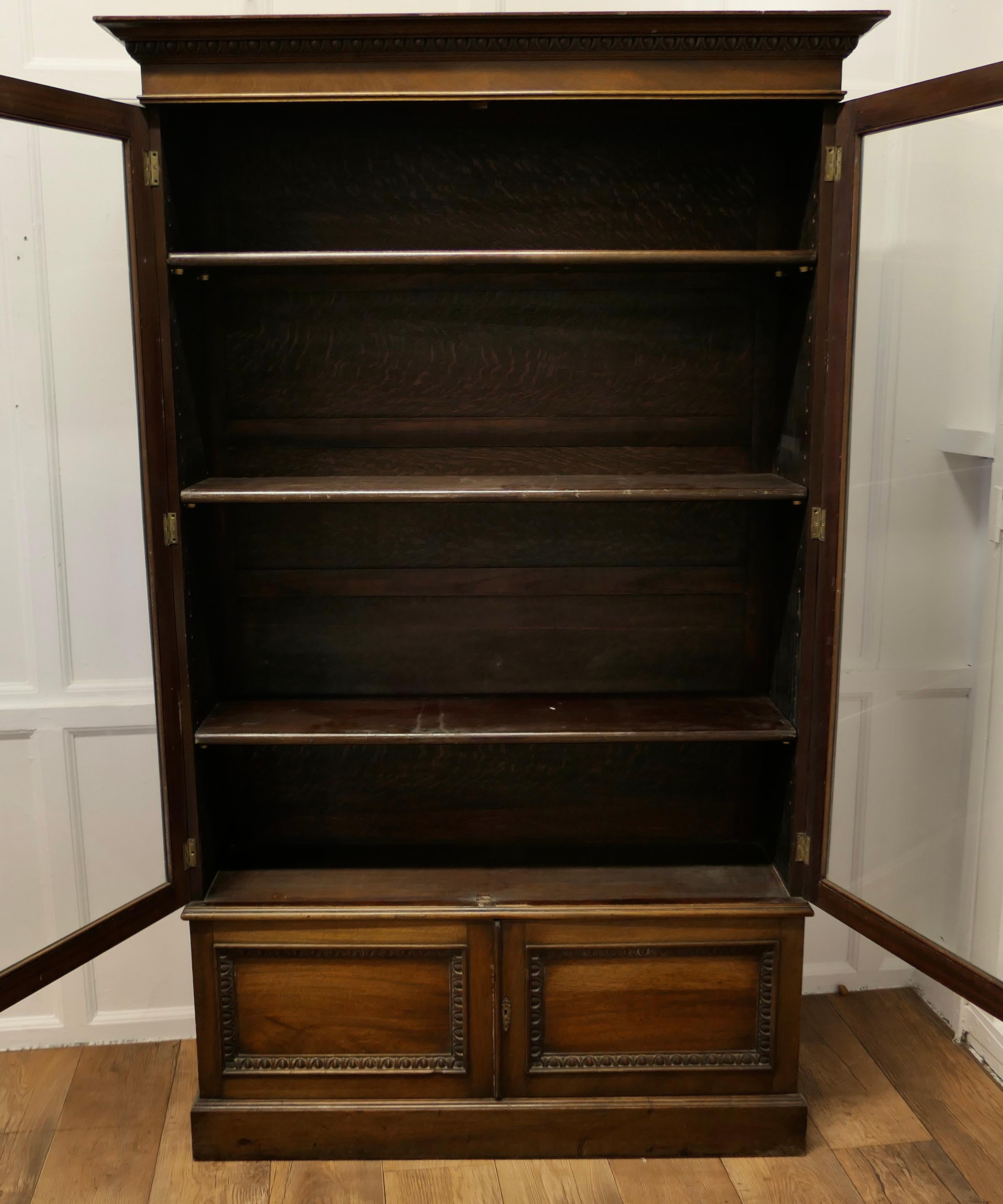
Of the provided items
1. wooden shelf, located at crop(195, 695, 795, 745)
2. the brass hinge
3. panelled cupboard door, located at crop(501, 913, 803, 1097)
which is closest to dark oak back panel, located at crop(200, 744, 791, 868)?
wooden shelf, located at crop(195, 695, 795, 745)

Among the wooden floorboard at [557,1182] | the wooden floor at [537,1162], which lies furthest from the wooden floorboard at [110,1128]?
the wooden floorboard at [557,1182]

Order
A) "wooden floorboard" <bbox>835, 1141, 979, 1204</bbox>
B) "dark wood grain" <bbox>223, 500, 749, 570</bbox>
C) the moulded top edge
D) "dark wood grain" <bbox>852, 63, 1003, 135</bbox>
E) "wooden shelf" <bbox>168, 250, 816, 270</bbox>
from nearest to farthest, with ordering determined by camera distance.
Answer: "dark wood grain" <bbox>852, 63, 1003, 135</bbox> < the moulded top edge < "wooden shelf" <bbox>168, 250, 816, 270</bbox> < "wooden floorboard" <bbox>835, 1141, 979, 1204</bbox> < "dark wood grain" <bbox>223, 500, 749, 570</bbox>

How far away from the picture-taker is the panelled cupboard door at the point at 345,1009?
2215 millimetres

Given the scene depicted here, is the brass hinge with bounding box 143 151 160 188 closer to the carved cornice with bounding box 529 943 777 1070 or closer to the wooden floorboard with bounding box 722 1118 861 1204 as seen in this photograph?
the carved cornice with bounding box 529 943 777 1070

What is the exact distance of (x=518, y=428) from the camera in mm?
2336

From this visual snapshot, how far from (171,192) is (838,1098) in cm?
238

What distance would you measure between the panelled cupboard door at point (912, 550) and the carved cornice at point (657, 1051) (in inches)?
8.7

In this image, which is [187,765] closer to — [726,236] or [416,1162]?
[416,1162]

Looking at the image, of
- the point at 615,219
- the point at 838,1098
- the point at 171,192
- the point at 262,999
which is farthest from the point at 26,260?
the point at 838,1098

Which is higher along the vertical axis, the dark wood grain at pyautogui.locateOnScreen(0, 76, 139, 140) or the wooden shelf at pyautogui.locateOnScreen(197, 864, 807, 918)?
the dark wood grain at pyautogui.locateOnScreen(0, 76, 139, 140)

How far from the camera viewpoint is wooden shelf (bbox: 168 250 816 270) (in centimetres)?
198

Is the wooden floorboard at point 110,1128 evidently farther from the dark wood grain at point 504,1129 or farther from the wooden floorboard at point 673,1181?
the wooden floorboard at point 673,1181

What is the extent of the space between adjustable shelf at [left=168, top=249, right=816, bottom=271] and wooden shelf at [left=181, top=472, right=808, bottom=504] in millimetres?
417

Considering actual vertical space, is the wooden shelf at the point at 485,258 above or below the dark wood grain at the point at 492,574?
above
